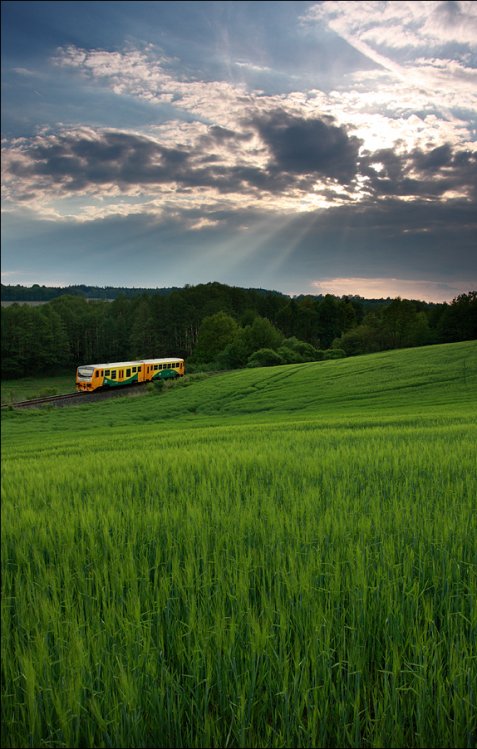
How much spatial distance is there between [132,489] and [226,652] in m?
2.74

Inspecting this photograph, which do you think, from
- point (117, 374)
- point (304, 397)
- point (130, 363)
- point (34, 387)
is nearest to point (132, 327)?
point (130, 363)

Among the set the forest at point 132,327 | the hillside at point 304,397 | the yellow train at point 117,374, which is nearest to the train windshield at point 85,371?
the yellow train at point 117,374

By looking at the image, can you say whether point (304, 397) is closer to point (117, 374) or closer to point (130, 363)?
point (130, 363)

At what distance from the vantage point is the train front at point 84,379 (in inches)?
126

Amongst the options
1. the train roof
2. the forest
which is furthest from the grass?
the train roof

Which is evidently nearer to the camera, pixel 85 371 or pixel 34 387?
pixel 34 387

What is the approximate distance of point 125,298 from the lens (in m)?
3.54

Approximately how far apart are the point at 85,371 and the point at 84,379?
0.10m

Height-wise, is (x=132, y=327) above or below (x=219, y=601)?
above

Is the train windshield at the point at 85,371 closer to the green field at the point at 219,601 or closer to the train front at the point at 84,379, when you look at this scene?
the train front at the point at 84,379

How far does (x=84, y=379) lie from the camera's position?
323cm

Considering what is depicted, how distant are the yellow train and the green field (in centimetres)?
17

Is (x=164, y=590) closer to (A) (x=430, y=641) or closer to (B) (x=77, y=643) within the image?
(B) (x=77, y=643)

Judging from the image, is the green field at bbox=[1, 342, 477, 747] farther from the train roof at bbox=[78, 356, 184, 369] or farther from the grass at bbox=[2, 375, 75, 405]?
the train roof at bbox=[78, 356, 184, 369]
